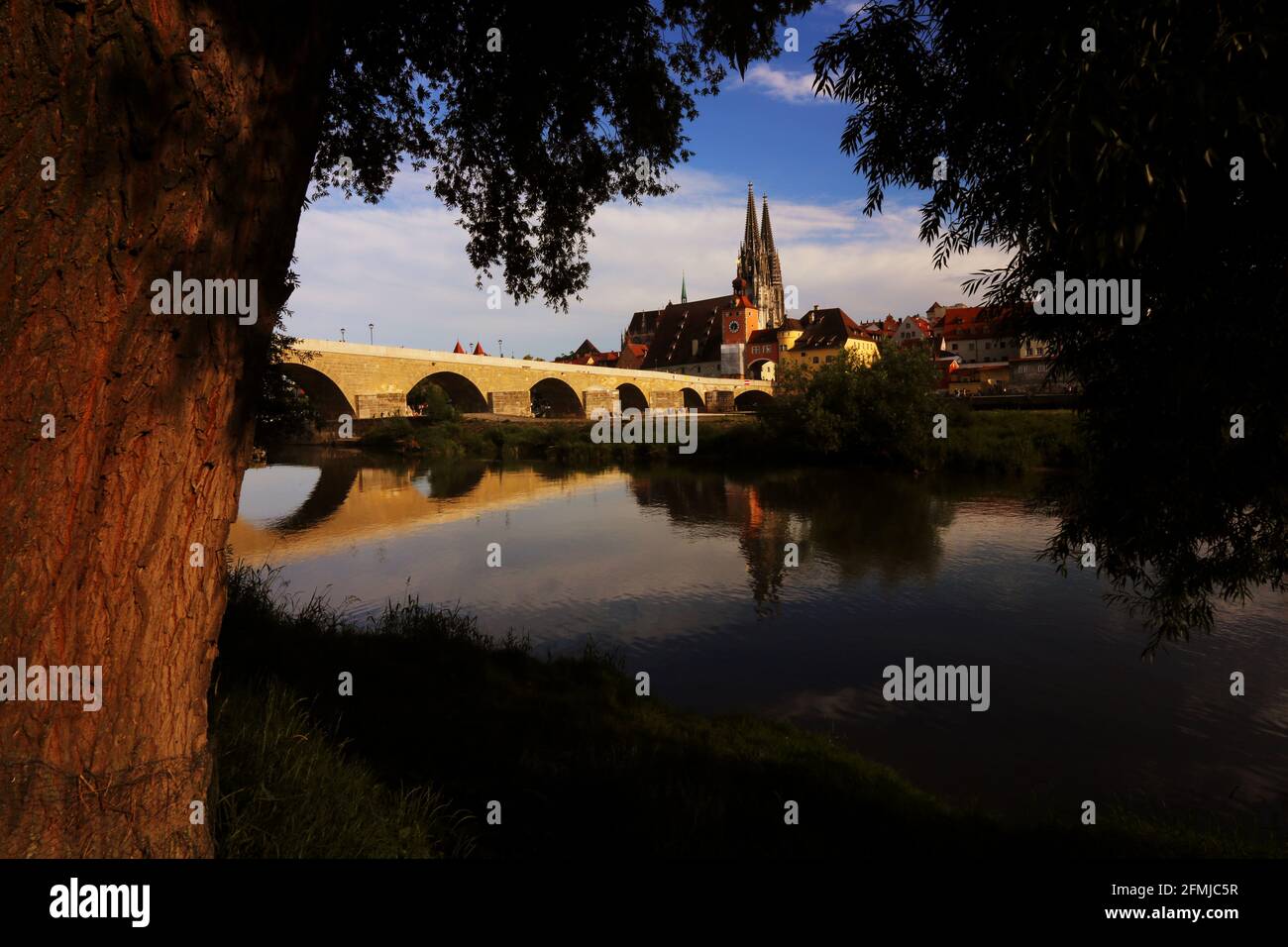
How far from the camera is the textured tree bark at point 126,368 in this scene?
161 cm

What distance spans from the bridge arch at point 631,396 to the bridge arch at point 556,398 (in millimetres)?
4509

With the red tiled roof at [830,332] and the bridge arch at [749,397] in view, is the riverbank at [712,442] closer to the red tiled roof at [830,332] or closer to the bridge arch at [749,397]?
the bridge arch at [749,397]

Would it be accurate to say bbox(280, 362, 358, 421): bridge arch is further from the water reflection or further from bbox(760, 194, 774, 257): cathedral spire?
bbox(760, 194, 774, 257): cathedral spire

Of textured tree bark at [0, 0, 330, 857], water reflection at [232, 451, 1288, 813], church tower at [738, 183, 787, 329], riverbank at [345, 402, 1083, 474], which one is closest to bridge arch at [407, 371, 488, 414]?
riverbank at [345, 402, 1083, 474]

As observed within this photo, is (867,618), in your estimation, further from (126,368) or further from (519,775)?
(126,368)

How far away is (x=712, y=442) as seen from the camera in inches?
1464

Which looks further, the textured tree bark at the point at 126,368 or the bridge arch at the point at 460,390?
the bridge arch at the point at 460,390

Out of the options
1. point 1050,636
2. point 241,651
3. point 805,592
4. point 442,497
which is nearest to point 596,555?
point 805,592

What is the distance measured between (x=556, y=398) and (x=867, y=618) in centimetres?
5183

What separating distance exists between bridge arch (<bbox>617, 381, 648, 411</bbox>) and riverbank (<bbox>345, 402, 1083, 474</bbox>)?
13.5 meters

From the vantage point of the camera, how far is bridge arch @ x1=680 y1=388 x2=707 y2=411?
67125 millimetres

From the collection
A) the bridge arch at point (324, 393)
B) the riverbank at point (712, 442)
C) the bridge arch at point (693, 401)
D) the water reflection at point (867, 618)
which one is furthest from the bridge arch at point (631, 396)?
the water reflection at point (867, 618)

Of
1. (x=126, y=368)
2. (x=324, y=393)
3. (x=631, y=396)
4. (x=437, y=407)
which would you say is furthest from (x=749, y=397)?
(x=126, y=368)
